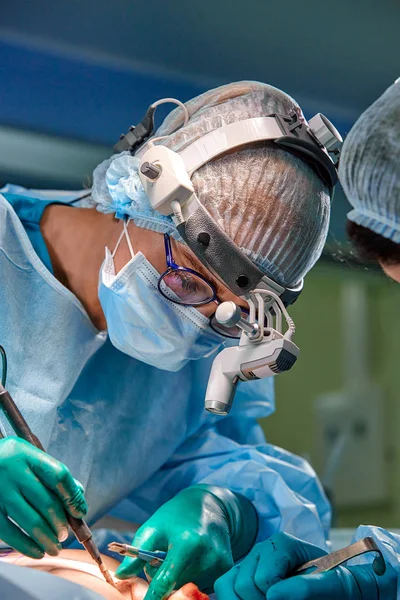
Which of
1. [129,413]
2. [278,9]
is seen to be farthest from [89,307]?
[278,9]

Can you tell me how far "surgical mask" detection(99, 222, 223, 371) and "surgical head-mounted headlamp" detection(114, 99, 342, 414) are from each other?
6.4 inches

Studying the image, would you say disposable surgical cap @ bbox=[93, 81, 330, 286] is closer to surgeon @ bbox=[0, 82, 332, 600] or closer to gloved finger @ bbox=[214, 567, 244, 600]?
surgeon @ bbox=[0, 82, 332, 600]

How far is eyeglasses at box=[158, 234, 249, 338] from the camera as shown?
1681mm

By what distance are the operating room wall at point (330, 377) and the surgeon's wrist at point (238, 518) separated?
2849 millimetres

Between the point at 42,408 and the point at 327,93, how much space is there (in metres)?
1.16

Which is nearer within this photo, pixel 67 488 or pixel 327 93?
pixel 67 488

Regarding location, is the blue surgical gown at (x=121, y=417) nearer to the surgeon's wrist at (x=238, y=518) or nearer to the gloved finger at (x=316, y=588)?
the surgeon's wrist at (x=238, y=518)

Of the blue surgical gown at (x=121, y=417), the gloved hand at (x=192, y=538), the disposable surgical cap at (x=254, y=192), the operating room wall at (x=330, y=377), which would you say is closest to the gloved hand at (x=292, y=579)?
the gloved hand at (x=192, y=538)

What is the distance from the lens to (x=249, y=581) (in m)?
1.45

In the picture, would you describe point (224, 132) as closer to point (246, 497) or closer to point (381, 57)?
point (381, 57)

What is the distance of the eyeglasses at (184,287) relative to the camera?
1681 millimetres

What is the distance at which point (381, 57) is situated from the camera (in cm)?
215

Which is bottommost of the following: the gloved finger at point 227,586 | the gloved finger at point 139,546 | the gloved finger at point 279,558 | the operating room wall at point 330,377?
the operating room wall at point 330,377

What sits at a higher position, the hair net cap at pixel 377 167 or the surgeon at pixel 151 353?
the hair net cap at pixel 377 167
